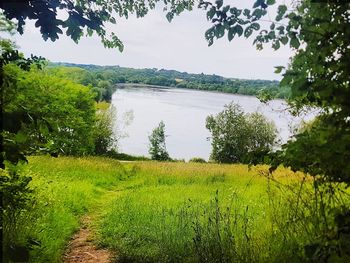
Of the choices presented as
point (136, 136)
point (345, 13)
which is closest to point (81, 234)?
point (345, 13)

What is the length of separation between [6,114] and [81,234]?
16.2 ft

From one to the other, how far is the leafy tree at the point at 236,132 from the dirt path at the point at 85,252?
4230 centimetres

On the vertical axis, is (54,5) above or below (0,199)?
above

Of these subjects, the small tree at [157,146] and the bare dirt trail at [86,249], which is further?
the small tree at [157,146]

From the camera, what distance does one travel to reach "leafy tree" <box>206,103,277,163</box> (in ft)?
159

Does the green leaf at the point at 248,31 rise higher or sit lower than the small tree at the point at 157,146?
higher

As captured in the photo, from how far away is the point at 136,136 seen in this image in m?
74.9

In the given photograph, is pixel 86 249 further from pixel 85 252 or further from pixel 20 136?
pixel 20 136

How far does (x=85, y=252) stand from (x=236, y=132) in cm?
4477

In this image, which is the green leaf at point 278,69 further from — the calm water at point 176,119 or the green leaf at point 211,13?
the calm water at point 176,119

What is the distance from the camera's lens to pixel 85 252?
5.58 m

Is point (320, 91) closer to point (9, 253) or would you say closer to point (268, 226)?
point (9, 253)

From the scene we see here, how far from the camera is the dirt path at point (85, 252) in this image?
5.21 m

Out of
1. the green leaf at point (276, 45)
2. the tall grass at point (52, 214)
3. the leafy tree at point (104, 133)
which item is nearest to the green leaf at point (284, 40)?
the green leaf at point (276, 45)
